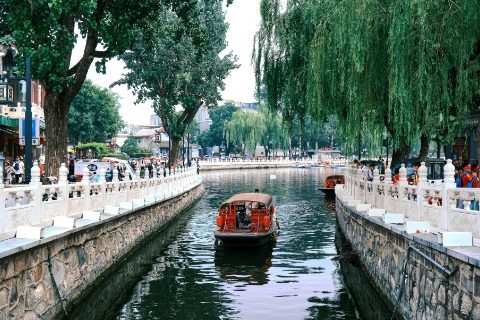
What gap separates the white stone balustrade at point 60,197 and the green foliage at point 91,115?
4740 cm

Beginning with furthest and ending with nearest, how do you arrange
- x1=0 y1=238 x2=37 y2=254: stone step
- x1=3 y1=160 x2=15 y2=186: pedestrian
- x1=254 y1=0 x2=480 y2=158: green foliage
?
x1=3 y1=160 x2=15 y2=186: pedestrian
x1=254 y1=0 x2=480 y2=158: green foliage
x1=0 y1=238 x2=37 y2=254: stone step

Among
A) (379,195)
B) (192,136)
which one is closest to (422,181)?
(379,195)

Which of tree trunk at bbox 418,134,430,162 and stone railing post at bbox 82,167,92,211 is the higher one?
tree trunk at bbox 418,134,430,162

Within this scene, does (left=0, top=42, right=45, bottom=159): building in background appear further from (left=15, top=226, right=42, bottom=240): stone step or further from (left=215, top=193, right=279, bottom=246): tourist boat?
(left=15, top=226, right=42, bottom=240): stone step

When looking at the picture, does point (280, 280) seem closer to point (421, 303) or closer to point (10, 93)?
point (421, 303)

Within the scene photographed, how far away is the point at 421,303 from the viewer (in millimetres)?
10930

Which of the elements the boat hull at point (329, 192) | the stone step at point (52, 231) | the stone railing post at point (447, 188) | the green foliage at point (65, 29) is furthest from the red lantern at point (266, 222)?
the boat hull at point (329, 192)

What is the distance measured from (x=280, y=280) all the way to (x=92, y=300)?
5372 mm

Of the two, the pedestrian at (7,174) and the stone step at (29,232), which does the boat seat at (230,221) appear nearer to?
the pedestrian at (7,174)

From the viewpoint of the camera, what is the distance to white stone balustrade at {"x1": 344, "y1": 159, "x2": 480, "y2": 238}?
10.5 m

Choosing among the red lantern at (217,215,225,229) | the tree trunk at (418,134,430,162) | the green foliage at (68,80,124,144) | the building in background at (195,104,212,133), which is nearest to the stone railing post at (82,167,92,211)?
the red lantern at (217,215,225,229)

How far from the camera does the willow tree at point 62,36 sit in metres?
18.3

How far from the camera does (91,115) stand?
240 ft

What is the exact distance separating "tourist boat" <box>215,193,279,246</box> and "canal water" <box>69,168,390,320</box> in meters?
0.48
